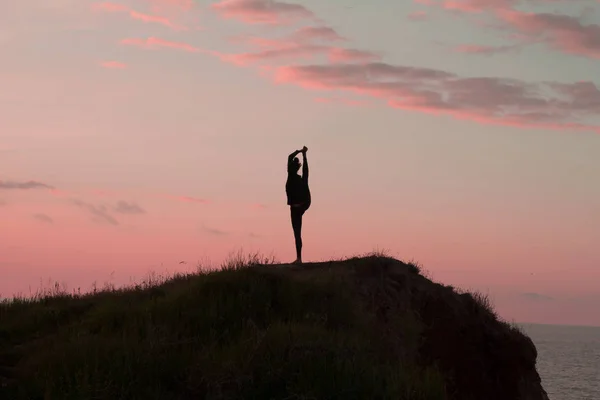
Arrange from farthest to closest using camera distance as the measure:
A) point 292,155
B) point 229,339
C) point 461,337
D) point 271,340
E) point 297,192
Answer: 1. point 292,155
2. point 297,192
3. point 461,337
4. point 229,339
5. point 271,340

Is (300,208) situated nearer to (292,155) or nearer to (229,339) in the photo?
(292,155)

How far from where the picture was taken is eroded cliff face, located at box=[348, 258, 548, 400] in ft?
61.8

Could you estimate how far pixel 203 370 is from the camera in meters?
12.9

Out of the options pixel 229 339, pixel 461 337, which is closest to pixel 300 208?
pixel 461 337

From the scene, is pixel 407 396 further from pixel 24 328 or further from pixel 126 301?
pixel 24 328

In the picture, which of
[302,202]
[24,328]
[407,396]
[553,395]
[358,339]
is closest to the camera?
[407,396]

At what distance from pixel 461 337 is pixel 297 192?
18.2 ft

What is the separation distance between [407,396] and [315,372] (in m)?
1.49

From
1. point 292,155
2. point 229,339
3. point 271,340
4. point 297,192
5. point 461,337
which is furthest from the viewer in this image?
point 292,155

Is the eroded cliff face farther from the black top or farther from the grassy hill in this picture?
the black top

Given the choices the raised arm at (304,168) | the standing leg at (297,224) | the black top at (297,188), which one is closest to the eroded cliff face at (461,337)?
the standing leg at (297,224)

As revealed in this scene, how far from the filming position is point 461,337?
19.6m

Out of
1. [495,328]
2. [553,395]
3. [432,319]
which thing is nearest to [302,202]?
[432,319]

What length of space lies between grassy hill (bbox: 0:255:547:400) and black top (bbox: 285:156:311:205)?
2.25 m
